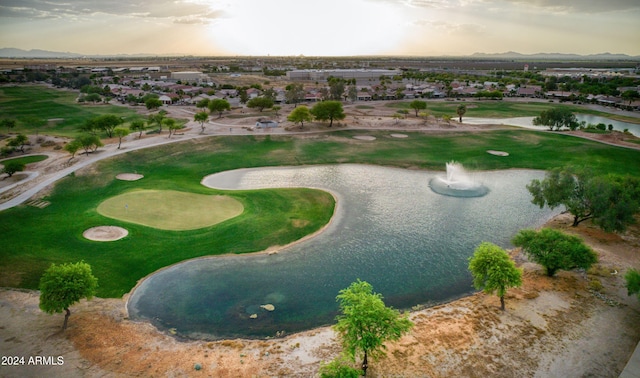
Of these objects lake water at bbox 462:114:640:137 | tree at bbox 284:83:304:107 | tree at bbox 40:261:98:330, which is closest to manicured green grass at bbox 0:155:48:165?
tree at bbox 40:261:98:330

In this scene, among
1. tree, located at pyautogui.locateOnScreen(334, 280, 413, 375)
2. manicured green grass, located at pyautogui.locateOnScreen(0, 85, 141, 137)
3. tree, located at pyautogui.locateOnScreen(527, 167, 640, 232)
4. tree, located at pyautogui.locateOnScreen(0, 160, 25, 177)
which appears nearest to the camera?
tree, located at pyautogui.locateOnScreen(334, 280, 413, 375)

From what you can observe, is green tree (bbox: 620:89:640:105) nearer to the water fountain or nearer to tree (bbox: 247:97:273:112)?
the water fountain

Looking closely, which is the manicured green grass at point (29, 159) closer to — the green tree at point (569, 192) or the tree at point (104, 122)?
the tree at point (104, 122)

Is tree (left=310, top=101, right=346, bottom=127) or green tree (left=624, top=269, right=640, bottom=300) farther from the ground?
tree (left=310, top=101, right=346, bottom=127)

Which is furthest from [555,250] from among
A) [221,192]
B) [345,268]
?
[221,192]

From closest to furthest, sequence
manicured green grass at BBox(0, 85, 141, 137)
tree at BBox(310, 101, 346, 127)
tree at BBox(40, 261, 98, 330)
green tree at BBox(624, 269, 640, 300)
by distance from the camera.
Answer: tree at BBox(40, 261, 98, 330) < green tree at BBox(624, 269, 640, 300) < tree at BBox(310, 101, 346, 127) < manicured green grass at BBox(0, 85, 141, 137)

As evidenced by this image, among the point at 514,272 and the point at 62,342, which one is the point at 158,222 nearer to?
the point at 62,342

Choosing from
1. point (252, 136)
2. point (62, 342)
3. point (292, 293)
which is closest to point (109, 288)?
point (62, 342)
